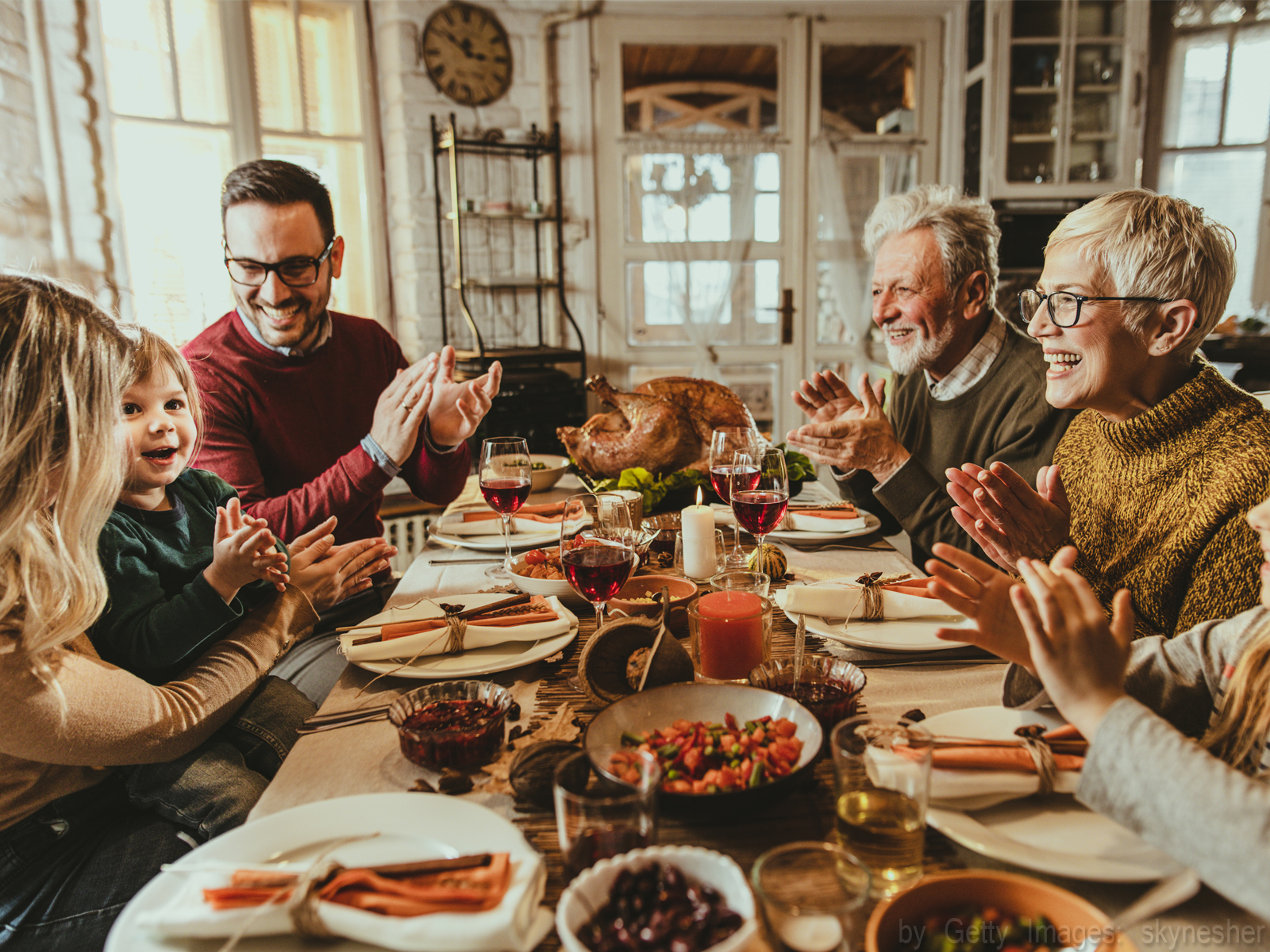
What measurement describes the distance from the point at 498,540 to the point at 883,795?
45.4 inches

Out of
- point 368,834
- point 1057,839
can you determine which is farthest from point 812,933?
point 368,834

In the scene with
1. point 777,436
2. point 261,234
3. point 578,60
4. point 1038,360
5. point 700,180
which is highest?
point 578,60

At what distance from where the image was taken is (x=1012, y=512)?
1278 mm

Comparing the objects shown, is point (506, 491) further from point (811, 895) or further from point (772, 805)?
point (811, 895)

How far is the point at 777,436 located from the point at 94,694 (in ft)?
13.0

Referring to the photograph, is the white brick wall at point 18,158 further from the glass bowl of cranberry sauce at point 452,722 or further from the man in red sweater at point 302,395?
the glass bowl of cranberry sauce at point 452,722

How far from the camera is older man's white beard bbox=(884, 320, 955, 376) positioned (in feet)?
7.07

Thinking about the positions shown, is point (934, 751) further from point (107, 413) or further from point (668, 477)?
point (668, 477)

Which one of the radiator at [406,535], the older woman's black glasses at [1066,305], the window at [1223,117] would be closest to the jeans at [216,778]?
the older woman's black glasses at [1066,305]

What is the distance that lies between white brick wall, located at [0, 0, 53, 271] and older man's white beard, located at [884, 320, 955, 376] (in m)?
2.68

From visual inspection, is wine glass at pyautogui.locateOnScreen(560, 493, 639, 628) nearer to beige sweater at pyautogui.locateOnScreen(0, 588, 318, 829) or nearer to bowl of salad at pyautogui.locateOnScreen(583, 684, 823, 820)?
bowl of salad at pyautogui.locateOnScreen(583, 684, 823, 820)

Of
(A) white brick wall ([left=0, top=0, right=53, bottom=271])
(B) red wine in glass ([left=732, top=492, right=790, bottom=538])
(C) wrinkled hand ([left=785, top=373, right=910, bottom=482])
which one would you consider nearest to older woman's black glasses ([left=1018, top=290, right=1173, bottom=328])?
(C) wrinkled hand ([left=785, top=373, right=910, bottom=482])

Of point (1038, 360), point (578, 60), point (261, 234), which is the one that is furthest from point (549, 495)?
point (578, 60)

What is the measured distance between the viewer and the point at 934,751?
0.72 metres
